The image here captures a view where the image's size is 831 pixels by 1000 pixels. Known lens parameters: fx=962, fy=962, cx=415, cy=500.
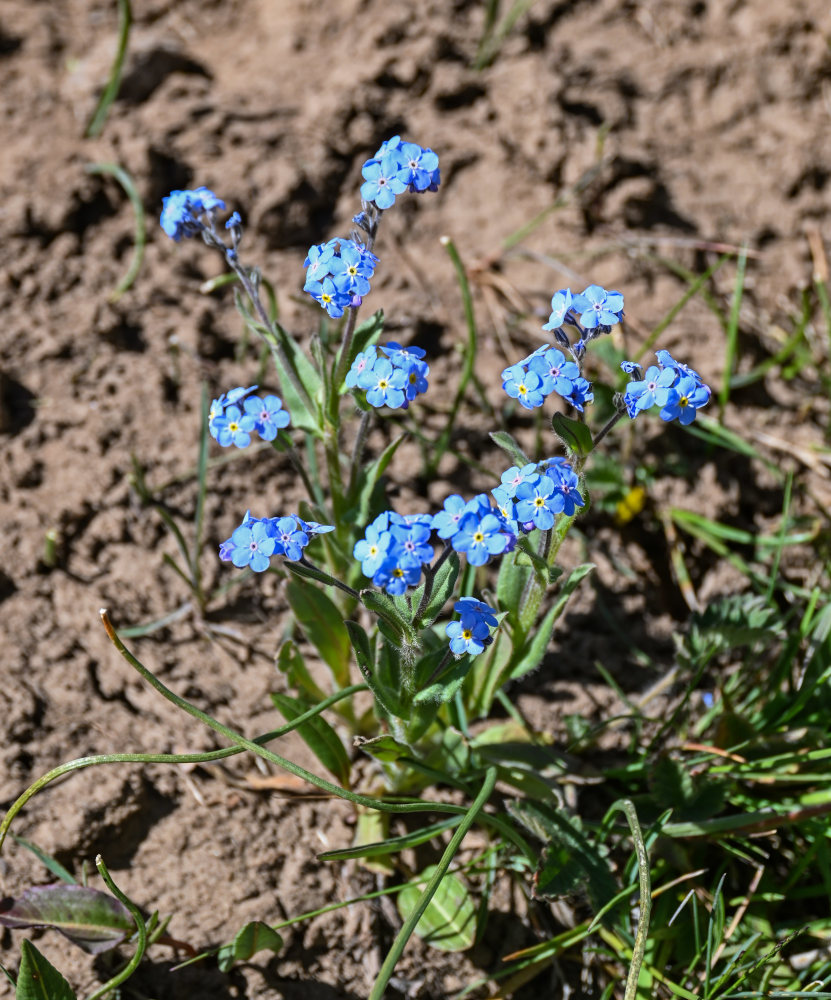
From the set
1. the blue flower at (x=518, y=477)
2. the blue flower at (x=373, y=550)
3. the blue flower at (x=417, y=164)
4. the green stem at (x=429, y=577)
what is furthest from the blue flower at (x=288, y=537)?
the blue flower at (x=417, y=164)

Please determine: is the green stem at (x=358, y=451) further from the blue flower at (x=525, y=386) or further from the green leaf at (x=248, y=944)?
the green leaf at (x=248, y=944)

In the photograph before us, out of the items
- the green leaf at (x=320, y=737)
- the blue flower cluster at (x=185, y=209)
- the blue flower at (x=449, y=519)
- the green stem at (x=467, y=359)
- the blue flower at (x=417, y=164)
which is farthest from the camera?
the green stem at (x=467, y=359)

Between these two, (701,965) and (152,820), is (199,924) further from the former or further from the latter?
(701,965)

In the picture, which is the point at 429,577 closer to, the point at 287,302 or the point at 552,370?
the point at 552,370

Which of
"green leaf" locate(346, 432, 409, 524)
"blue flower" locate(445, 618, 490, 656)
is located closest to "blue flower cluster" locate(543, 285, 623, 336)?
"green leaf" locate(346, 432, 409, 524)

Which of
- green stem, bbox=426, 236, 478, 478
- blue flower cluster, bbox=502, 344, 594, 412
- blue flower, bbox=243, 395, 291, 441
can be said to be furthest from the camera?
green stem, bbox=426, 236, 478, 478

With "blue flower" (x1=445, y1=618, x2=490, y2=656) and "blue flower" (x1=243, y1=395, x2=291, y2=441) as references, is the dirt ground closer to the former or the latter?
"blue flower" (x1=243, y1=395, x2=291, y2=441)

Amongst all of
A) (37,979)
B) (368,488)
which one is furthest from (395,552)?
(37,979)
